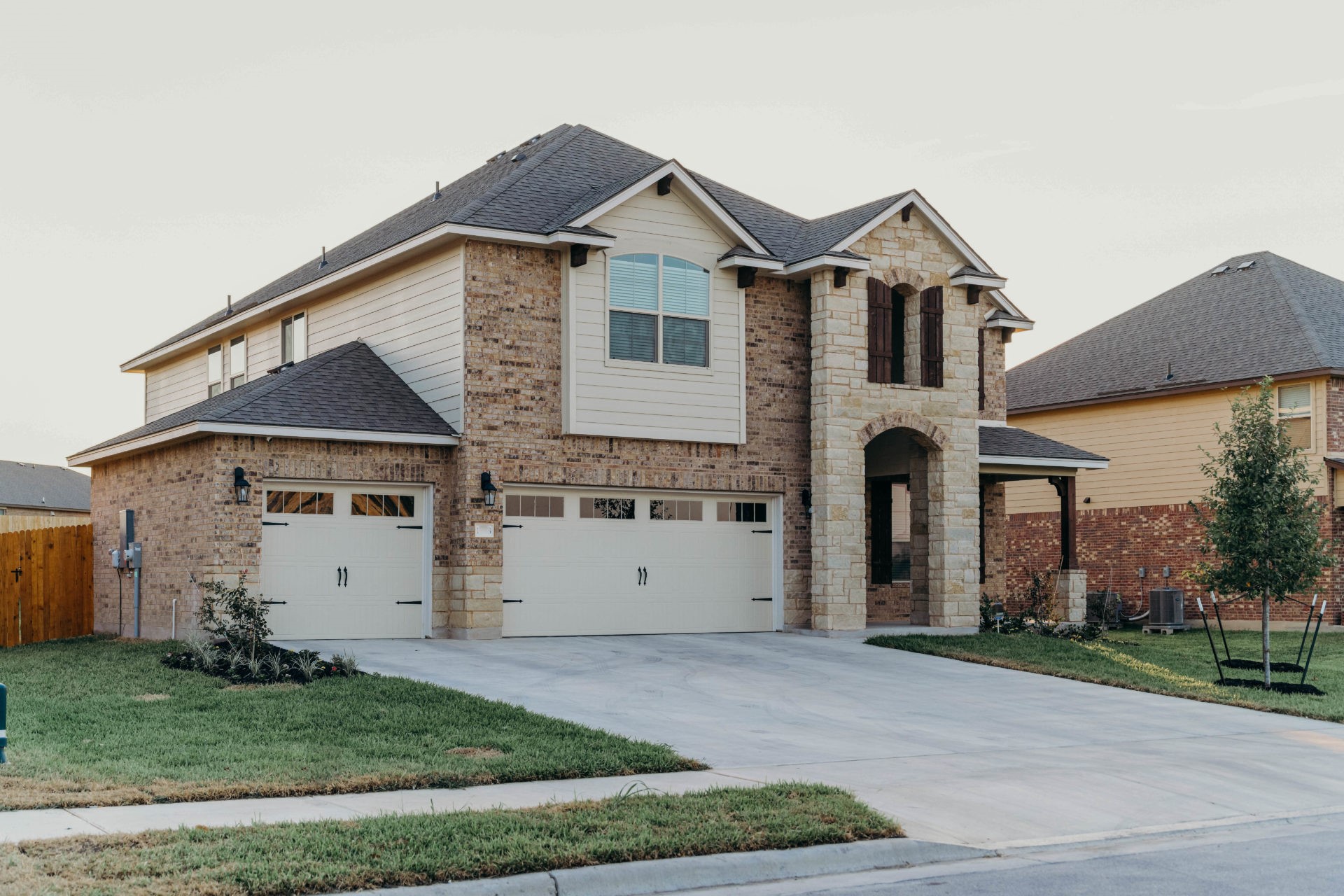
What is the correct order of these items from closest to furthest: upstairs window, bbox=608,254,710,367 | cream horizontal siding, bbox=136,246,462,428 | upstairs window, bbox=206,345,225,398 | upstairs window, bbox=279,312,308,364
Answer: cream horizontal siding, bbox=136,246,462,428
upstairs window, bbox=608,254,710,367
upstairs window, bbox=279,312,308,364
upstairs window, bbox=206,345,225,398

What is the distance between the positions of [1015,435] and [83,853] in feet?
72.5

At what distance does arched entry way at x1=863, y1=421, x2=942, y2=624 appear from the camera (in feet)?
79.4

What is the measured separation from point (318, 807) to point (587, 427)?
11828 mm

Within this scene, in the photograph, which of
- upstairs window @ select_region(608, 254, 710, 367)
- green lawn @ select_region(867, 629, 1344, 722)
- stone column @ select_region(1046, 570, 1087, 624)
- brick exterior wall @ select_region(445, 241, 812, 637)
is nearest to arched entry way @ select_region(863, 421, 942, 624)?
green lawn @ select_region(867, 629, 1344, 722)

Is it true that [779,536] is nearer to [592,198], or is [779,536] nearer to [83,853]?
[592,198]

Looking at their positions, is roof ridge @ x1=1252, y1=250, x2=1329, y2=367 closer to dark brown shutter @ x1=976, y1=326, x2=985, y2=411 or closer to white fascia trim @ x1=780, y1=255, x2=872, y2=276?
dark brown shutter @ x1=976, y1=326, x2=985, y2=411

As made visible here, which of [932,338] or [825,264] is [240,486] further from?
[932,338]

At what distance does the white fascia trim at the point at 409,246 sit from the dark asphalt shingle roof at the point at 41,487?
140 feet

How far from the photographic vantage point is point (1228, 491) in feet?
60.2

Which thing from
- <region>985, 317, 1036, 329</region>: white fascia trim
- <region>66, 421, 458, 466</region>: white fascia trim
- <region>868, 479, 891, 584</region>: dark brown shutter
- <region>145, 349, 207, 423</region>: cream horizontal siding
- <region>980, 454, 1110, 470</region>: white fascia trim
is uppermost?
<region>985, 317, 1036, 329</region>: white fascia trim

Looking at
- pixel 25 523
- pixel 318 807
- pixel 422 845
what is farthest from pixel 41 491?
pixel 422 845

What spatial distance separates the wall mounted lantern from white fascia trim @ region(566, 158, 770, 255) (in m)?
6.13

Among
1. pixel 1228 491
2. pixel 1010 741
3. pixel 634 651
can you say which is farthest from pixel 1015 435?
pixel 1010 741

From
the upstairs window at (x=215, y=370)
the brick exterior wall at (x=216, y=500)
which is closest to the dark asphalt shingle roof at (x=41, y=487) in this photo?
the upstairs window at (x=215, y=370)
